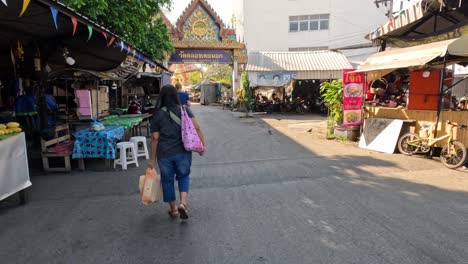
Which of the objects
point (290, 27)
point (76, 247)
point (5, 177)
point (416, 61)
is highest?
point (290, 27)

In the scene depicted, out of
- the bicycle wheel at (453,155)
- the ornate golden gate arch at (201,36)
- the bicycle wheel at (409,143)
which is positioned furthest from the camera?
the ornate golden gate arch at (201,36)

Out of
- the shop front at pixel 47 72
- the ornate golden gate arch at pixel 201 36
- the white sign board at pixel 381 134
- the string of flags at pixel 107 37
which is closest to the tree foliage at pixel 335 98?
the white sign board at pixel 381 134

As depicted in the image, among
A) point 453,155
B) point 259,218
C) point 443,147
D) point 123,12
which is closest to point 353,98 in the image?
point 443,147

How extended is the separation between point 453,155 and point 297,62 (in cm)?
1597

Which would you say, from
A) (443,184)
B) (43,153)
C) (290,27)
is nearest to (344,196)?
(443,184)

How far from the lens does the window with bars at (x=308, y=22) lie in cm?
3014

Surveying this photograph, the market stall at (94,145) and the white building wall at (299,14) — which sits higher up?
the white building wall at (299,14)

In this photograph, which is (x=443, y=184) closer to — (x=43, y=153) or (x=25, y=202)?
(x=25, y=202)

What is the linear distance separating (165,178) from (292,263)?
1.88 meters

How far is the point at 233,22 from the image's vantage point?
34938mm

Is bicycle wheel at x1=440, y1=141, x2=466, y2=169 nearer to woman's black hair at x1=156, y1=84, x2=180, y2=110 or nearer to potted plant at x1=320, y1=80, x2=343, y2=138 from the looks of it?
potted plant at x1=320, y1=80, x2=343, y2=138

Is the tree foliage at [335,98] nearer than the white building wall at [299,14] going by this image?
Yes

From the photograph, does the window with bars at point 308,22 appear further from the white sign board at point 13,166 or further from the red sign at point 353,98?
the white sign board at point 13,166

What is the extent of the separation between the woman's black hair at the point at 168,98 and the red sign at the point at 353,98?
7.31 metres
